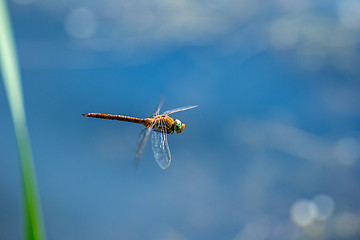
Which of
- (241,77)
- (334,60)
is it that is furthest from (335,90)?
(241,77)

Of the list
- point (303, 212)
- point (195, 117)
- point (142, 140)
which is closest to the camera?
point (142, 140)

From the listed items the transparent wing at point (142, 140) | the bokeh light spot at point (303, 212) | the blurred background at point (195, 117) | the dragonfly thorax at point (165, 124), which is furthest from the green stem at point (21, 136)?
the bokeh light spot at point (303, 212)

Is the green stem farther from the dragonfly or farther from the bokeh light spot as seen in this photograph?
the bokeh light spot

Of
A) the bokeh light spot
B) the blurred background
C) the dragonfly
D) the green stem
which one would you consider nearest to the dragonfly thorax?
the dragonfly

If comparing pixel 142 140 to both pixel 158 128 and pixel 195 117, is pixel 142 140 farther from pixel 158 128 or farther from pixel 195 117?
pixel 195 117

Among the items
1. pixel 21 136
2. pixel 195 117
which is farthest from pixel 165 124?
pixel 195 117
